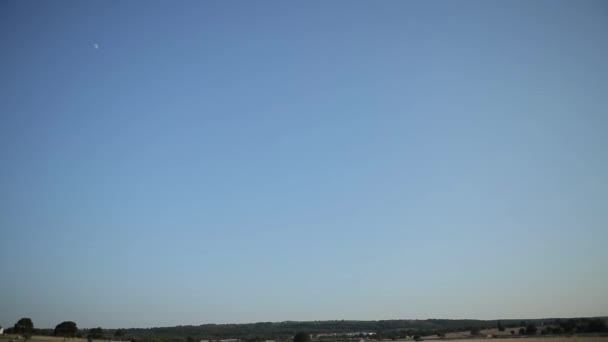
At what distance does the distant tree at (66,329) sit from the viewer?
384 feet

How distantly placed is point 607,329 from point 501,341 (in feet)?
109

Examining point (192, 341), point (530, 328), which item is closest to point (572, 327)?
point (530, 328)

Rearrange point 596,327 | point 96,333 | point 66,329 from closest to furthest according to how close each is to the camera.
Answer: point 66,329, point 596,327, point 96,333

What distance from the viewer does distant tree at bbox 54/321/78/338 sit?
384 feet

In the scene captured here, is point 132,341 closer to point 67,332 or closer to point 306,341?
point 67,332

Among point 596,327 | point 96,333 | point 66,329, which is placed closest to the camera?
point 66,329

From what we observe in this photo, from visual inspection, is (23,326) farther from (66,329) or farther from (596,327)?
(596,327)

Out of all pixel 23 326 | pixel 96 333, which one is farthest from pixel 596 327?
pixel 23 326

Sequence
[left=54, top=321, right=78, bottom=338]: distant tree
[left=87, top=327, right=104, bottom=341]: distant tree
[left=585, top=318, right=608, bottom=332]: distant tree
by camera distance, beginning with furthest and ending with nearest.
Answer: [left=87, top=327, right=104, bottom=341]: distant tree → [left=585, top=318, right=608, bottom=332]: distant tree → [left=54, top=321, right=78, bottom=338]: distant tree

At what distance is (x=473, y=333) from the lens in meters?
159

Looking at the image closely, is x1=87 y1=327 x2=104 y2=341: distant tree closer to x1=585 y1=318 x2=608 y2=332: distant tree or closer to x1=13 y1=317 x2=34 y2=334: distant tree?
x1=13 y1=317 x2=34 y2=334: distant tree

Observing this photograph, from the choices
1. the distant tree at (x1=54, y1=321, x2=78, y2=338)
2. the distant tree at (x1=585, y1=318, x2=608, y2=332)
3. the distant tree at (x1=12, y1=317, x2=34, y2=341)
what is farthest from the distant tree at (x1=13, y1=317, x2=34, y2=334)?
the distant tree at (x1=585, y1=318, x2=608, y2=332)

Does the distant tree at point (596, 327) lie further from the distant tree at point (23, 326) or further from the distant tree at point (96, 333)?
the distant tree at point (23, 326)

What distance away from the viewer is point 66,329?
117 m
